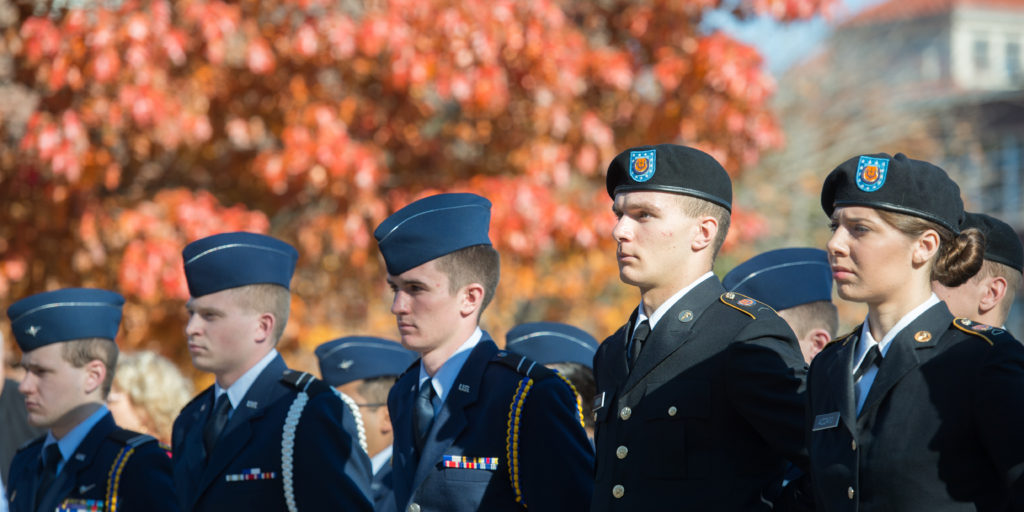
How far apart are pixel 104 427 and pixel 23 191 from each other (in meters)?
3.30

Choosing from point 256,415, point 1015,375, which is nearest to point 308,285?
point 256,415

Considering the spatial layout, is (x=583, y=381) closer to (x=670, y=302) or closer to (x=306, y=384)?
(x=306, y=384)

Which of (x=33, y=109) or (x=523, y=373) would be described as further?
(x=33, y=109)

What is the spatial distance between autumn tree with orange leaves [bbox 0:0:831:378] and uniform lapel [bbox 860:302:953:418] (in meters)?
4.60

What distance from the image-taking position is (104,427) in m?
4.78

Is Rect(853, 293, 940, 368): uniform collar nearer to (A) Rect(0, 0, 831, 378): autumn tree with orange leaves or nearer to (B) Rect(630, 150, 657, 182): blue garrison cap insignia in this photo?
(B) Rect(630, 150, 657, 182): blue garrison cap insignia

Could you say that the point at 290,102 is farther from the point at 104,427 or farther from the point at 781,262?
the point at 781,262

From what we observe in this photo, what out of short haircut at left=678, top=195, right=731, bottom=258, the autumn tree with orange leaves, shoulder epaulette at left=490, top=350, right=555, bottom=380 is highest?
the autumn tree with orange leaves

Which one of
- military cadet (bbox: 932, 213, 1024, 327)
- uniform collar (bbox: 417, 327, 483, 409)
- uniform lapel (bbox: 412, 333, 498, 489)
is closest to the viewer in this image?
uniform lapel (bbox: 412, 333, 498, 489)

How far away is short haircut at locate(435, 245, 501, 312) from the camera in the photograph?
12.5ft

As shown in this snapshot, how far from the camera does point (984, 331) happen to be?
2785 mm

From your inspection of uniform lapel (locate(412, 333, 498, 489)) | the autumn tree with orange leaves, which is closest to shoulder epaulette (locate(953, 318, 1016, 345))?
uniform lapel (locate(412, 333, 498, 489))

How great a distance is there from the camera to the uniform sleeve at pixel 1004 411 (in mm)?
2559

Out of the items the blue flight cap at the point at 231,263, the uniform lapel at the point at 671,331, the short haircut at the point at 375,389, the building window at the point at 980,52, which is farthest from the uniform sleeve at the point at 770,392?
the building window at the point at 980,52
